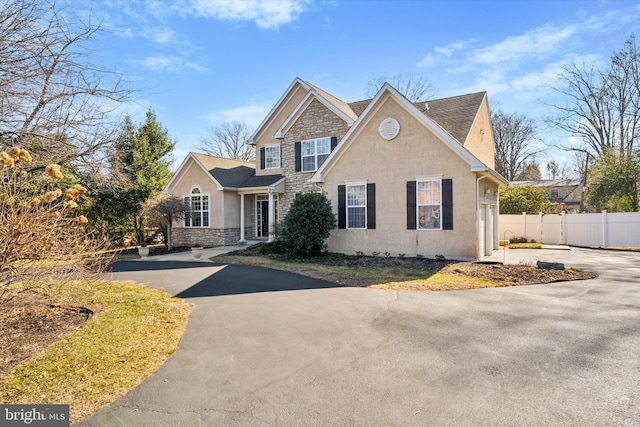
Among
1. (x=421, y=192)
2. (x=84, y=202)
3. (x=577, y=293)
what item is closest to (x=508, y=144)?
(x=421, y=192)

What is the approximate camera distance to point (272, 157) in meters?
20.5

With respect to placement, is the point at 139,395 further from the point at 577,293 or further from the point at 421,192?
the point at 421,192

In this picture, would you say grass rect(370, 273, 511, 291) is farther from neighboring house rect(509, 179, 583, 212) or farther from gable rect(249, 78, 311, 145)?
neighboring house rect(509, 179, 583, 212)

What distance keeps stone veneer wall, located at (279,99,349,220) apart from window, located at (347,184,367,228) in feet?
12.0

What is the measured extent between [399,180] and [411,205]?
1135mm

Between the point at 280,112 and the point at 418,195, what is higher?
the point at 280,112

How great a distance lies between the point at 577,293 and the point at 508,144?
3712 centimetres

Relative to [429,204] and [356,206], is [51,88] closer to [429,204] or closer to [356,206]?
[356,206]

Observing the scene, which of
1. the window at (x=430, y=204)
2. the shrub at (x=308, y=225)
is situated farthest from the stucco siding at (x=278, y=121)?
the window at (x=430, y=204)

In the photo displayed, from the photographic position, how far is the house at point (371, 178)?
41.1 ft

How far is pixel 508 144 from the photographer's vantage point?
39.7 m

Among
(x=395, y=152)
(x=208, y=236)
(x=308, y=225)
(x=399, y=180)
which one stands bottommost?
(x=208, y=236)

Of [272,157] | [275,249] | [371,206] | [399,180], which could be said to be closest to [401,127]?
[399,180]

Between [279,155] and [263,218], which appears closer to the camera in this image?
[279,155]
